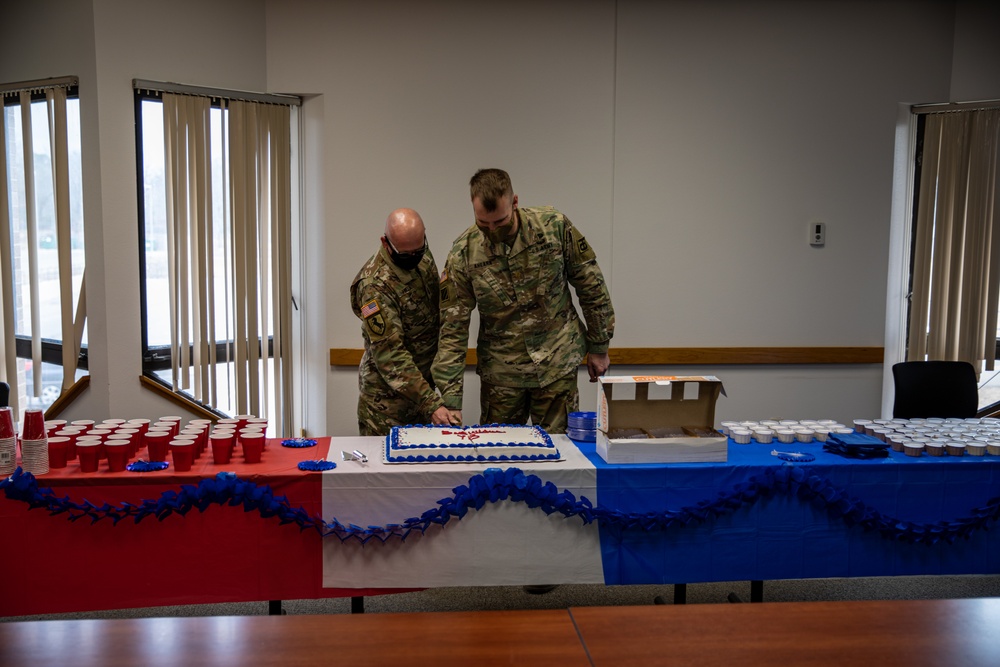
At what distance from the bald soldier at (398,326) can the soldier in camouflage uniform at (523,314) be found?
122 millimetres

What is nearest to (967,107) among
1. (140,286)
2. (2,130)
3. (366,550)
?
(366,550)

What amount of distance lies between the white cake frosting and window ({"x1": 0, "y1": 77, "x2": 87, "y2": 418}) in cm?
225

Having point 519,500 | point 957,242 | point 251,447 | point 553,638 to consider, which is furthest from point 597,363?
point 957,242

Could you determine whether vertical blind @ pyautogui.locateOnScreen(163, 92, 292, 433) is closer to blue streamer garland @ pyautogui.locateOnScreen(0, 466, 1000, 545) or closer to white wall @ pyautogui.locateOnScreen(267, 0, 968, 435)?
white wall @ pyautogui.locateOnScreen(267, 0, 968, 435)

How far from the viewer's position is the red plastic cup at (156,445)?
2334mm

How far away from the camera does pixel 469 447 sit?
94.9 inches

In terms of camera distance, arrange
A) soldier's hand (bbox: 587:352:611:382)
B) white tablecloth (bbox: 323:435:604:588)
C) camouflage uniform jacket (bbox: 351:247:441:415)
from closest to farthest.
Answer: white tablecloth (bbox: 323:435:604:588) < camouflage uniform jacket (bbox: 351:247:441:415) < soldier's hand (bbox: 587:352:611:382)

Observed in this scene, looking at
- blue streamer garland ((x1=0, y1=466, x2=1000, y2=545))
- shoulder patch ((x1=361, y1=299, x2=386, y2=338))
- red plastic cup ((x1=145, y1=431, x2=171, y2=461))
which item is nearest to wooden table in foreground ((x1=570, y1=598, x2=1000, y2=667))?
blue streamer garland ((x1=0, y1=466, x2=1000, y2=545))

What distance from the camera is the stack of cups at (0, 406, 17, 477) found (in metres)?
2.21

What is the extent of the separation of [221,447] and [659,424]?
140cm

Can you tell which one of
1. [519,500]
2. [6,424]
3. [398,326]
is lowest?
[519,500]

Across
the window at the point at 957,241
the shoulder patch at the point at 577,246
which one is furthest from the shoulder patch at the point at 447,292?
the window at the point at 957,241

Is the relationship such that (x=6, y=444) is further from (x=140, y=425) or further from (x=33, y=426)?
(x=140, y=425)

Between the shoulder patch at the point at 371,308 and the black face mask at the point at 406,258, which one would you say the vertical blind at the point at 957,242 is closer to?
the black face mask at the point at 406,258
